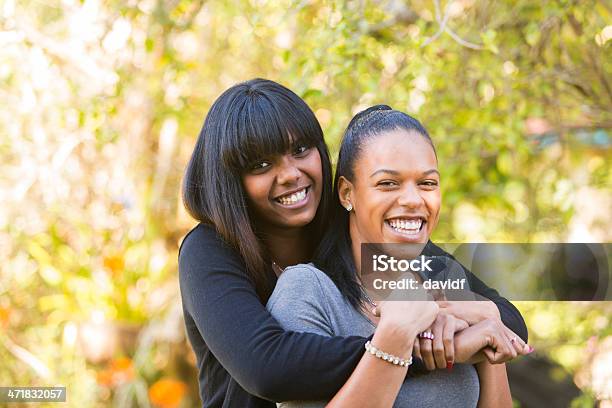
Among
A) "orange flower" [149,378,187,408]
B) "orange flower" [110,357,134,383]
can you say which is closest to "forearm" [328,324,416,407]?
"orange flower" [149,378,187,408]

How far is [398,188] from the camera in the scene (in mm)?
1852

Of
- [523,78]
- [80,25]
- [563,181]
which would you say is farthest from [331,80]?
[80,25]

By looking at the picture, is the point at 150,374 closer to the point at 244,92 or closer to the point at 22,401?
the point at 22,401

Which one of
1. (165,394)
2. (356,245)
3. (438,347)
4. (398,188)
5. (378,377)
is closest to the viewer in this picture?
(378,377)

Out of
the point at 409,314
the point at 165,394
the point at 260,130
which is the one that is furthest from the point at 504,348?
the point at 165,394

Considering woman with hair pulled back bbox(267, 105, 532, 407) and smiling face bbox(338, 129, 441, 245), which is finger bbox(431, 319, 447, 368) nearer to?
woman with hair pulled back bbox(267, 105, 532, 407)

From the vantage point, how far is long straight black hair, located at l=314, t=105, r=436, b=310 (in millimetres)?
1909

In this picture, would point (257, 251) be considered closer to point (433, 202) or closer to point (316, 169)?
point (316, 169)

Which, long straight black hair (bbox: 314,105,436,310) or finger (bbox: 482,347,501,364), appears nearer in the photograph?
finger (bbox: 482,347,501,364)

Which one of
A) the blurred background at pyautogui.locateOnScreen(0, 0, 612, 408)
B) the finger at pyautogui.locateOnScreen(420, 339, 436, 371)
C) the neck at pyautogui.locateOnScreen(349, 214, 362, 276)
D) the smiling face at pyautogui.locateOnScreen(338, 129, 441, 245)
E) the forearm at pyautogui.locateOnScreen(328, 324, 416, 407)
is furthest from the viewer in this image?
the blurred background at pyautogui.locateOnScreen(0, 0, 612, 408)

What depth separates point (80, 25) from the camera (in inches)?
161

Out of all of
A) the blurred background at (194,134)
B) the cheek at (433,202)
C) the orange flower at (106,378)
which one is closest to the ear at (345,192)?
the cheek at (433,202)

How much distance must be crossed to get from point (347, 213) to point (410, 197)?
10.6 inches

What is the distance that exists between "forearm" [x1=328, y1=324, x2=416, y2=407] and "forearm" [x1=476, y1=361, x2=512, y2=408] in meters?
0.34
